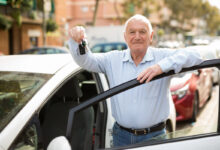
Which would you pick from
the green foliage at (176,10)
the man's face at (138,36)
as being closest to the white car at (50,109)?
the man's face at (138,36)

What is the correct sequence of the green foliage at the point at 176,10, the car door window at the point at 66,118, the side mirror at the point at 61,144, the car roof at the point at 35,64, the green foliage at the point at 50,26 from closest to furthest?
the side mirror at the point at 61,144
the car roof at the point at 35,64
the car door window at the point at 66,118
the green foliage at the point at 50,26
the green foliage at the point at 176,10

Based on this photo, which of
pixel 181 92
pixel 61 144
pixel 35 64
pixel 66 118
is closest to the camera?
pixel 61 144

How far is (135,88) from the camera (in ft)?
A: 6.98

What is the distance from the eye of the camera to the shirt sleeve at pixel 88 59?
89.7 inches

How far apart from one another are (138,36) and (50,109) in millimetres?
1333

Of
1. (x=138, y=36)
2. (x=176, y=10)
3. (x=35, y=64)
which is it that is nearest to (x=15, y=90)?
(x=35, y=64)

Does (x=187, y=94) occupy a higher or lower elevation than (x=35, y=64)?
lower

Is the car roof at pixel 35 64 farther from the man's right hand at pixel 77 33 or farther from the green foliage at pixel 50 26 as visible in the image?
the green foliage at pixel 50 26

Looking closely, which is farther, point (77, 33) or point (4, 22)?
point (4, 22)

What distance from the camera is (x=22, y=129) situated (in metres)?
1.91

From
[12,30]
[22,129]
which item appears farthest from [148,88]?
[12,30]

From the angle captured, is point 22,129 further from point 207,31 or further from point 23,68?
point 207,31

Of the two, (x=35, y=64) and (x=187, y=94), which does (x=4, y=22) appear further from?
(x=35, y=64)

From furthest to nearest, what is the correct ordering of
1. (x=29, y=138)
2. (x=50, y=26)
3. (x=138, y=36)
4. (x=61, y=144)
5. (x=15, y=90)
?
(x=50, y=26) → (x=15, y=90) → (x=138, y=36) → (x=29, y=138) → (x=61, y=144)
